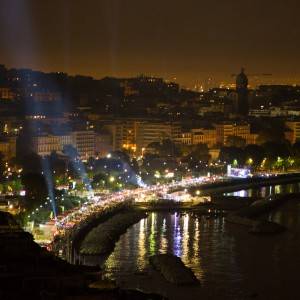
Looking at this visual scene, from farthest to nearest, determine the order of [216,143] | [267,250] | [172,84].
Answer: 1. [172,84]
2. [216,143]
3. [267,250]

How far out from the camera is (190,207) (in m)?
16.1

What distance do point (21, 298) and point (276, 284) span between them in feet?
14.7

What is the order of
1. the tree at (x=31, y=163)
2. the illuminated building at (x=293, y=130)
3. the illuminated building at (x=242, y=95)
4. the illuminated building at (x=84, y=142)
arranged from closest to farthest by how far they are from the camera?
the tree at (x=31, y=163) < the illuminated building at (x=84, y=142) < the illuminated building at (x=293, y=130) < the illuminated building at (x=242, y=95)

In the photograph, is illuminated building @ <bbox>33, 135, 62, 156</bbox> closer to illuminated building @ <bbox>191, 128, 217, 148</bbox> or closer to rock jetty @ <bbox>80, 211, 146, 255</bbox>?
illuminated building @ <bbox>191, 128, 217, 148</bbox>

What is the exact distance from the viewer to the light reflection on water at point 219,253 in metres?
9.30

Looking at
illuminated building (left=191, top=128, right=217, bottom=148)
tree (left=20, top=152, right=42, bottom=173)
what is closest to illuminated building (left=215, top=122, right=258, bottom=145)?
illuminated building (left=191, top=128, right=217, bottom=148)

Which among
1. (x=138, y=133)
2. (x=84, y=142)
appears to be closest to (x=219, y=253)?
(x=84, y=142)

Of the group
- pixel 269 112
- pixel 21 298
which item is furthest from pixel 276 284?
pixel 269 112

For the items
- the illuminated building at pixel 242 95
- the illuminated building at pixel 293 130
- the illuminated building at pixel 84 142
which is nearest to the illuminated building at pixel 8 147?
the illuminated building at pixel 84 142

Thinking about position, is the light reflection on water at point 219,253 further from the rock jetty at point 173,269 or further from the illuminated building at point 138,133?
the illuminated building at point 138,133

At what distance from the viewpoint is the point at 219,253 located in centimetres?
1108

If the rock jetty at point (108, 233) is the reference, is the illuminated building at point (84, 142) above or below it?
above

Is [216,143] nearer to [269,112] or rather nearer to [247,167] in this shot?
[247,167]

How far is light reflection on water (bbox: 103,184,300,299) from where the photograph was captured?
30.5 feet
